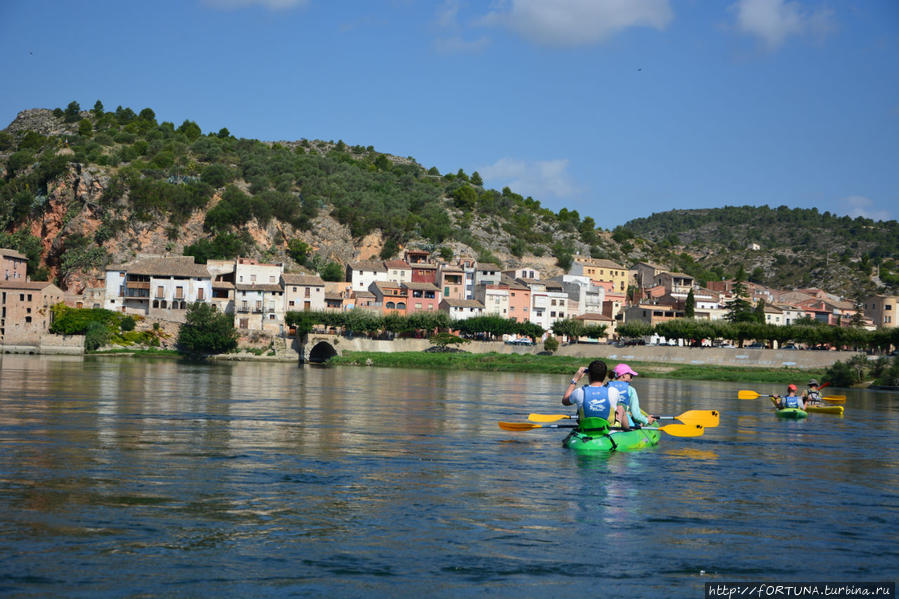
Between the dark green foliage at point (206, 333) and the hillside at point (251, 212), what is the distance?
2159 cm

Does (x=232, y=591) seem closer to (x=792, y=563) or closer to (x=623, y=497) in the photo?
(x=792, y=563)

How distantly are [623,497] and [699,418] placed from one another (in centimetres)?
1088

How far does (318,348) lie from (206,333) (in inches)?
393

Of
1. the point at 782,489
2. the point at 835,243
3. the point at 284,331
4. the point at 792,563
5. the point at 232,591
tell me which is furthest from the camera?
the point at 835,243

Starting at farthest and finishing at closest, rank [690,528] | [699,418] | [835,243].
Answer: [835,243], [699,418], [690,528]

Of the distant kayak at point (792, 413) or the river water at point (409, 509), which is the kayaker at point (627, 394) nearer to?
the river water at point (409, 509)

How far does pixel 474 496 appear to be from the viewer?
563 inches

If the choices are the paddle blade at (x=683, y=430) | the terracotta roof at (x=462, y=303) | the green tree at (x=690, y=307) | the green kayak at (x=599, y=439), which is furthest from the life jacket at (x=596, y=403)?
the green tree at (x=690, y=307)

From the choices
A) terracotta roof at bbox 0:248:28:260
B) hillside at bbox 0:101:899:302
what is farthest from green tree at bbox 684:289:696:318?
terracotta roof at bbox 0:248:28:260

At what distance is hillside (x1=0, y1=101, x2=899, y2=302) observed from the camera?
99.6 meters

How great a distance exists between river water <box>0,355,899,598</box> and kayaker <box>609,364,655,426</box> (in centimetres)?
96

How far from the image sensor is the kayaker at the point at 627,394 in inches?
738

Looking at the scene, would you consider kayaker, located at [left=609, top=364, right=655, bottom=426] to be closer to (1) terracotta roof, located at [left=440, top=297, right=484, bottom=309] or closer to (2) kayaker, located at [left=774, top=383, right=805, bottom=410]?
(2) kayaker, located at [left=774, top=383, right=805, bottom=410]

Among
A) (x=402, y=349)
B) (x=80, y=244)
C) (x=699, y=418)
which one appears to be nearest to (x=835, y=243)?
(x=402, y=349)
